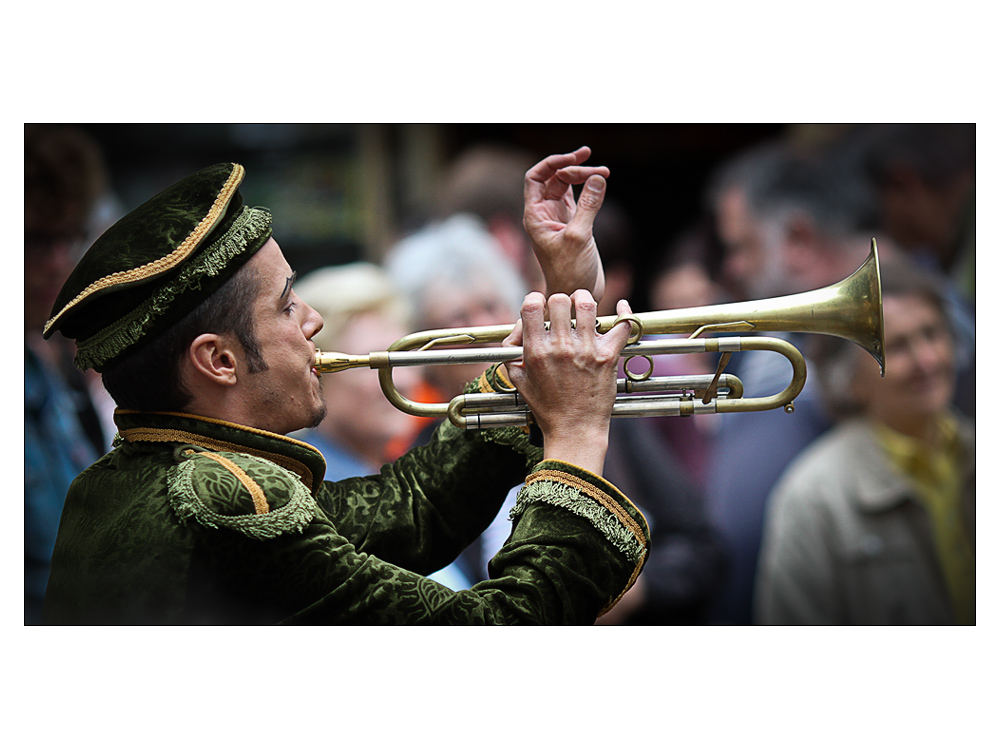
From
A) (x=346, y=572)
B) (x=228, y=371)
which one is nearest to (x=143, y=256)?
(x=228, y=371)

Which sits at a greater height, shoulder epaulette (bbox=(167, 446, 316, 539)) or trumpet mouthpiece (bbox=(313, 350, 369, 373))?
trumpet mouthpiece (bbox=(313, 350, 369, 373))

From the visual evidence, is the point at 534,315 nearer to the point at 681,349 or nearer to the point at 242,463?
the point at 681,349

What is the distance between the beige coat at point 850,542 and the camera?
4562 millimetres

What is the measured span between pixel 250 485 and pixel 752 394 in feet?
10.2

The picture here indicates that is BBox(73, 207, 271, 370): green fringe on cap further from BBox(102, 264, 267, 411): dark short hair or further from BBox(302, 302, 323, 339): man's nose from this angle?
BBox(302, 302, 323, 339): man's nose

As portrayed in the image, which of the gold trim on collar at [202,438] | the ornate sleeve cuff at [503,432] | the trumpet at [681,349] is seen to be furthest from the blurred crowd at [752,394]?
the gold trim on collar at [202,438]

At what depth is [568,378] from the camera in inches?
85.7

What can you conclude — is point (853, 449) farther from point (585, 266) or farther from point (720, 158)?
point (585, 266)

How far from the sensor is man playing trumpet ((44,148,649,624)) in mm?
2047

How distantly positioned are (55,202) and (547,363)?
3590 mm

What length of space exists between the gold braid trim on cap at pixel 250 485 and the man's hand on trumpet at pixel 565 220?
1003 mm

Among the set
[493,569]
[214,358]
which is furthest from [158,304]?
[493,569]

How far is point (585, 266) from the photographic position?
2.63m

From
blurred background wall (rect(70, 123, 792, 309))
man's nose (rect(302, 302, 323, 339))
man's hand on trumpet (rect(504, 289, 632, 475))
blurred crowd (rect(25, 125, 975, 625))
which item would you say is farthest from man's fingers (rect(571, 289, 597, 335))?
blurred background wall (rect(70, 123, 792, 309))
